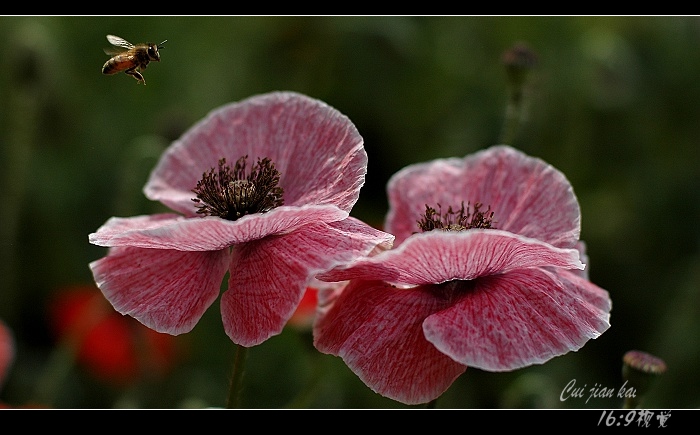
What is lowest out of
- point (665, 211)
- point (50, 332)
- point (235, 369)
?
point (50, 332)

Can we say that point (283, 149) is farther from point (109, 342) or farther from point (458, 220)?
point (109, 342)

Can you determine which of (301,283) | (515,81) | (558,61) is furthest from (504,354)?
(558,61)

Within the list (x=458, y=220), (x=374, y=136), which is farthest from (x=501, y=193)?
(x=374, y=136)

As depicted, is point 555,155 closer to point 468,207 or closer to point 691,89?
point 691,89

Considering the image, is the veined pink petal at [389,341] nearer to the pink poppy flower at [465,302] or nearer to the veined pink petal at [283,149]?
the pink poppy flower at [465,302]

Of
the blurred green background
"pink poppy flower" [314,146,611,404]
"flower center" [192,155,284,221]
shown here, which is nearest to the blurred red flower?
the blurred green background

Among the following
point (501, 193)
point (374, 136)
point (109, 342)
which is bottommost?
point (109, 342)

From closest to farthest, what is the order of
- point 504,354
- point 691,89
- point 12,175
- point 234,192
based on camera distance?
point 504,354 → point 234,192 → point 12,175 → point 691,89
